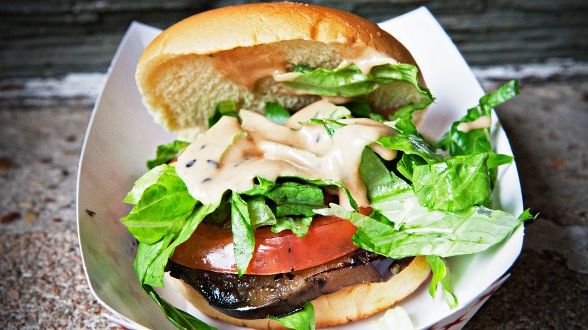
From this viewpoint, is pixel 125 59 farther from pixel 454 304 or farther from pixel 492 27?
pixel 492 27

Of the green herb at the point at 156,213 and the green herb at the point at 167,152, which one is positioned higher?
the green herb at the point at 156,213

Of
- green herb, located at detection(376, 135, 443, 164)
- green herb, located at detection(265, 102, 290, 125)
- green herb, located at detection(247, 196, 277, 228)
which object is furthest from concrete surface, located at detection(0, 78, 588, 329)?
green herb, located at detection(265, 102, 290, 125)

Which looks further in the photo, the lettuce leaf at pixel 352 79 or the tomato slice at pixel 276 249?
the lettuce leaf at pixel 352 79

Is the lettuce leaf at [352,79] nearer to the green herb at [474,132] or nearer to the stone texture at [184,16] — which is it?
the green herb at [474,132]

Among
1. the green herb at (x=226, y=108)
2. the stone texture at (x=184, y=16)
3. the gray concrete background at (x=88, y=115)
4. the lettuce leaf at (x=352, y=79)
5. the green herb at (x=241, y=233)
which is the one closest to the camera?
the green herb at (x=241, y=233)

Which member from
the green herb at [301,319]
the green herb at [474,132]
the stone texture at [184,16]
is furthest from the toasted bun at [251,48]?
the stone texture at [184,16]

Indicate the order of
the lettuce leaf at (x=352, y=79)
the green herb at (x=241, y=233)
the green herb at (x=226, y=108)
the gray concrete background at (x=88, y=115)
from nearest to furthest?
the green herb at (x=241, y=233) < the lettuce leaf at (x=352, y=79) < the gray concrete background at (x=88, y=115) < the green herb at (x=226, y=108)

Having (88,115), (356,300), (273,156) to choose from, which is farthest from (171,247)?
(88,115)

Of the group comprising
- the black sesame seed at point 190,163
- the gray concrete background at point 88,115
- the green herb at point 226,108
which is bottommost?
the gray concrete background at point 88,115

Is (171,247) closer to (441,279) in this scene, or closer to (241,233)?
(241,233)
